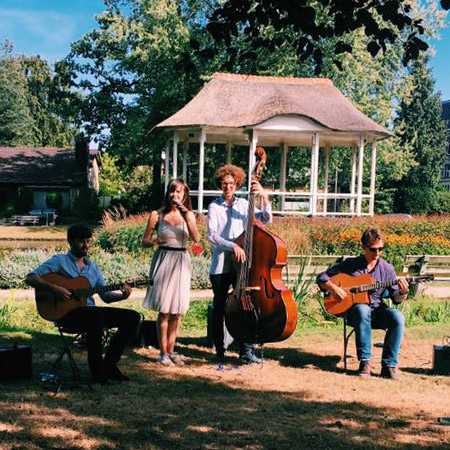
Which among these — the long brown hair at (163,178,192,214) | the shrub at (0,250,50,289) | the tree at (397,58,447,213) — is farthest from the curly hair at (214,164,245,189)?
the tree at (397,58,447,213)

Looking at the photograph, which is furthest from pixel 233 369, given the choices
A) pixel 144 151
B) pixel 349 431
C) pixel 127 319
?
pixel 144 151

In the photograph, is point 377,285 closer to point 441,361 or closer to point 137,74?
point 441,361

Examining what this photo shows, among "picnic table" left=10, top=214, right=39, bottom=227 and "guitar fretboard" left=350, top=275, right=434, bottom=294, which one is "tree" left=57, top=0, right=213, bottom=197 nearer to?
"picnic table" left=10, top=214, right=39, bottom=227

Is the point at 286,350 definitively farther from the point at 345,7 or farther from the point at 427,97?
the point at 427,97

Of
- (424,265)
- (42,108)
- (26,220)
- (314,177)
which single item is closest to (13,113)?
(42,108)

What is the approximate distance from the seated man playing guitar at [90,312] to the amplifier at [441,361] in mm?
3166

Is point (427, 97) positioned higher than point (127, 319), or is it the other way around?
point (427, 97)

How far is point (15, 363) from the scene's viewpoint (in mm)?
6117

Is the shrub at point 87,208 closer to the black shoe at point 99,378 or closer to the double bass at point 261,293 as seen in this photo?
the double bass at point 261,293

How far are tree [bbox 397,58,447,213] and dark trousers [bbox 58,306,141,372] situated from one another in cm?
3984

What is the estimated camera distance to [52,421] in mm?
4906

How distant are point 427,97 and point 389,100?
1716 cm

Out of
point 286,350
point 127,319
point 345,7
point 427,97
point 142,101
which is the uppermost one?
point 427,97

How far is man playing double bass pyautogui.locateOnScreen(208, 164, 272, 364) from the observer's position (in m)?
6.98
